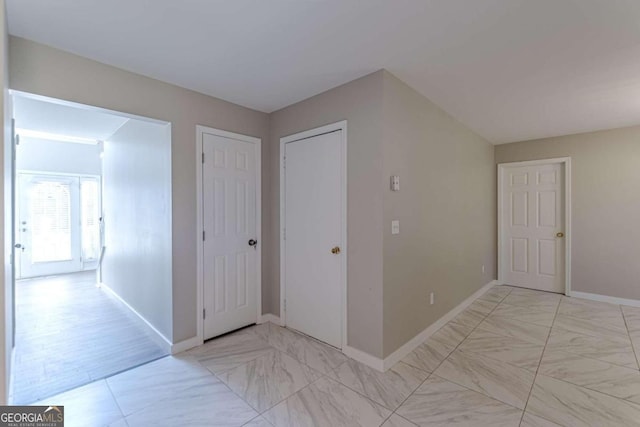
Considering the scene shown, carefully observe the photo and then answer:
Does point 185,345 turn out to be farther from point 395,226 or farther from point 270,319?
point 395,226

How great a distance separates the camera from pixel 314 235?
2834mm

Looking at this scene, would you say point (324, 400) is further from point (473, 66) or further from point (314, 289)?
point (473, 66)

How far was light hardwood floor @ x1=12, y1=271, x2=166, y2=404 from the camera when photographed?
85.5 inches

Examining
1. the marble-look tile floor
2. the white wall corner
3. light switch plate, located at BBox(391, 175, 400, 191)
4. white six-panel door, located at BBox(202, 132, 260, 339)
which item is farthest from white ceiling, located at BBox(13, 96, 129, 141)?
the white wall corner

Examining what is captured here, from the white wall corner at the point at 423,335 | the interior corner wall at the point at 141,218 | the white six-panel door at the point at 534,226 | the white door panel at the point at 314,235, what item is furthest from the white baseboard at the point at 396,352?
the white six-panel door at the point at 534,226

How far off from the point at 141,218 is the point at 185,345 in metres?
1.57

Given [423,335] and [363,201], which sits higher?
[363,201]

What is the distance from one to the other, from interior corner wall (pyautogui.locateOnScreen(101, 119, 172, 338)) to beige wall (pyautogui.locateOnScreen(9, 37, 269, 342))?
3.8 inches

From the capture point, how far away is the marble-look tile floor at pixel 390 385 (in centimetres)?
178

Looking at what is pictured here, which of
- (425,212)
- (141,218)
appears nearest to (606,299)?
(425,212)

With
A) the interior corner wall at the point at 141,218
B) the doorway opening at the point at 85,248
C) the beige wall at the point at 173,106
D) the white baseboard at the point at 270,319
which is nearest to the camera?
the beige wall at the point at 173,106

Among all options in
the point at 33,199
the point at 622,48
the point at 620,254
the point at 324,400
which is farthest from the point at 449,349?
the point at 33,199

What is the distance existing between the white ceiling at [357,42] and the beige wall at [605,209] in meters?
1.36

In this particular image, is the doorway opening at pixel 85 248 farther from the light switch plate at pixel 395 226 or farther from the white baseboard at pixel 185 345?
the light switch plate at pixel 395 226
